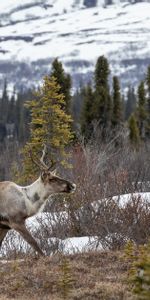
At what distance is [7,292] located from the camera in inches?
379

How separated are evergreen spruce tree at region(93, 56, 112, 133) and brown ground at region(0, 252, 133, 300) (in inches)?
1736

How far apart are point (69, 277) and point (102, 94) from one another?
4782cm

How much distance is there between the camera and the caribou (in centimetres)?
1220

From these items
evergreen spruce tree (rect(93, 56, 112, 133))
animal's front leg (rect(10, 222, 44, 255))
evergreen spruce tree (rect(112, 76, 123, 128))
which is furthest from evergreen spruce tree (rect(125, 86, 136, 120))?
animal's front leg (rect(10, 222, 44, 255))

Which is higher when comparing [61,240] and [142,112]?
[142,112]

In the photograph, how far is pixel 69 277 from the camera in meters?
9.05

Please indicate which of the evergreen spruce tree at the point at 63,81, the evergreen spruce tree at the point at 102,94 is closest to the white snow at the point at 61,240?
the evergreen spruce tree at the point at 63,81

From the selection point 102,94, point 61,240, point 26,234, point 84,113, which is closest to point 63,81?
point 84,113

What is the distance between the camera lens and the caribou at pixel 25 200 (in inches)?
480

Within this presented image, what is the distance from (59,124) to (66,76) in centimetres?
1829

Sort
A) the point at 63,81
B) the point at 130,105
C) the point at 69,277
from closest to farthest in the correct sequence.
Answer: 1. the point at 69,277
2. the point at 63,81
3. the point at 130,105

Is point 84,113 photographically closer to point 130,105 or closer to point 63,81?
point 63,81

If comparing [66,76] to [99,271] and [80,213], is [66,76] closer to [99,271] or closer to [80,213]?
[80,213]

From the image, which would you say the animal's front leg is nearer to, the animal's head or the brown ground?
the brown ground
